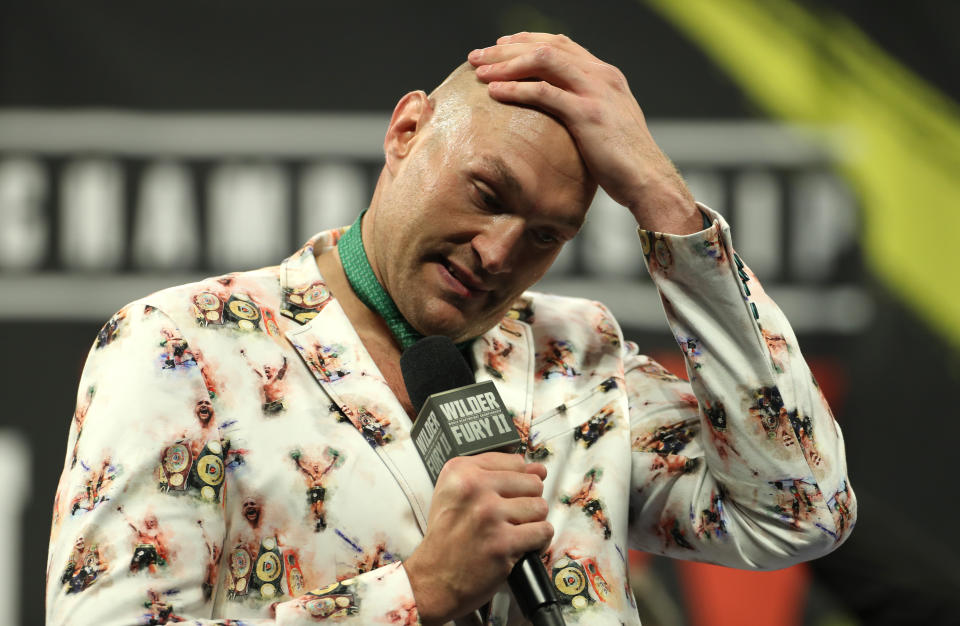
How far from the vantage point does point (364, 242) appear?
5.04 ft

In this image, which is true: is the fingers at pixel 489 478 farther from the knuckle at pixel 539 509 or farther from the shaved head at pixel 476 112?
the shaved head at pixel 476 112

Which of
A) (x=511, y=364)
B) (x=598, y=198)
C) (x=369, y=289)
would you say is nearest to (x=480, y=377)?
(x=511, y=364)

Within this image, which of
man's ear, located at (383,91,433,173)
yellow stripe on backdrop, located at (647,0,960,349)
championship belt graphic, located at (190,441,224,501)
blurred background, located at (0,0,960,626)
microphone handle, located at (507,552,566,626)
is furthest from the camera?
yellow stripe on backdrop, located at (647,0,960,349)

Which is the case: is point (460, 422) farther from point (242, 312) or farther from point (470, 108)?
point (470, 108)

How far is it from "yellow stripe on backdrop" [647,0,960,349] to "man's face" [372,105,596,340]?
6.79 ft

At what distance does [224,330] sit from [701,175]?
7.44ft

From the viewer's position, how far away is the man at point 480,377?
112 cm

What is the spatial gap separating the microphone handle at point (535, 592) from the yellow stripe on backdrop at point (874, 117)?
8.04 feet

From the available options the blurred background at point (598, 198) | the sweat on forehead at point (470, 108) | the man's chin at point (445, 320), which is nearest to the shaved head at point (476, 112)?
the sweat on forehead at point (470, 108)

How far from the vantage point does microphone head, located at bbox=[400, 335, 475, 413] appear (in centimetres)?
127

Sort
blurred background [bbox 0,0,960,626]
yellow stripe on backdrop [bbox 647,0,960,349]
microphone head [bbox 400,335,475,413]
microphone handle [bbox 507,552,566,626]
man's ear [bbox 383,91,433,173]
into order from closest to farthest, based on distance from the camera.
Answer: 1. microphone handle [bbox 507,552,566,626]
2. microphone head [bbox 400,335,475,413]
3. man's ear [bbox 383,91,433,173]
4. blurred background [bbox 0,0,960,626]
5. yellow stripe on backdrop [bbox 647,0,960,349]

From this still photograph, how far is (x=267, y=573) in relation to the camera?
1.20 meters

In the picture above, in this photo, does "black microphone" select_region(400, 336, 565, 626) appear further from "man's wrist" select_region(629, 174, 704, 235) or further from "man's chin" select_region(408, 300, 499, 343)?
"man's wrist" select_region(629, 174, 704, 235)

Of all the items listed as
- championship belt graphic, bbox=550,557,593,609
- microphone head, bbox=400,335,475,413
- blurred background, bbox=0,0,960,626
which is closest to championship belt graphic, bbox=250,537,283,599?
microphone head, bbox=400,335,475,413
